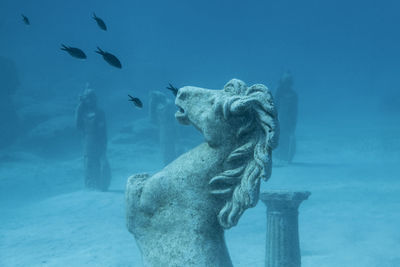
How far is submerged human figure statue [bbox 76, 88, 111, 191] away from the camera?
55.4ft

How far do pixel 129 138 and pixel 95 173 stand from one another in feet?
40.6

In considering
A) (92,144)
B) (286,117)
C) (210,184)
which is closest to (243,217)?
(92,144)

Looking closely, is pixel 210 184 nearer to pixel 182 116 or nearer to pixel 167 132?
pixel 182 116

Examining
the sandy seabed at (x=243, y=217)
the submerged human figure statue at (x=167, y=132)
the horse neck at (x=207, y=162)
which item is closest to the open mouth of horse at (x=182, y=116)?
the horse neck at (x=207, y=162)

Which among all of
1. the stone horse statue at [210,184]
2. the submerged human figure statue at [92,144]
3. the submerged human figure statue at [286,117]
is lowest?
the stone horse statue at [210,184]

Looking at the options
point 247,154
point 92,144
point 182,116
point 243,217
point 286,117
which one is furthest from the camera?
point 286,117

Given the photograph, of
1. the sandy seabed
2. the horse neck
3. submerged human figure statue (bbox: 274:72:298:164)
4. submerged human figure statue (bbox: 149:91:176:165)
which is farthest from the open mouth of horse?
submerged human figure statue (bbox: 274:72:298:164)

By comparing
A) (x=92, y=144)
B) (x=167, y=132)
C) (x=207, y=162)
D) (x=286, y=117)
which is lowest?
(x=207, y=162)

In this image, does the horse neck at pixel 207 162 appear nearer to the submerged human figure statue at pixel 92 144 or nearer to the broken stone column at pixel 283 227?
the broken stone column at pixel 283 227

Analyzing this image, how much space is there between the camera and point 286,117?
20375 mm

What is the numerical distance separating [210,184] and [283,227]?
14.6 ft

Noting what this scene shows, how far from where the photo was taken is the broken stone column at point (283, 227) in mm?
6141

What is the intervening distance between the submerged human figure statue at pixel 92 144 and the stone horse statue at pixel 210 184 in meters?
15.2

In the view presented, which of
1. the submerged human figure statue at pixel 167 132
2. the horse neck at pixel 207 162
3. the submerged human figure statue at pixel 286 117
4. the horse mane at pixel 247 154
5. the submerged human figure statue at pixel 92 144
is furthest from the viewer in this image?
the submerged human figure statue at pixel 286 117
